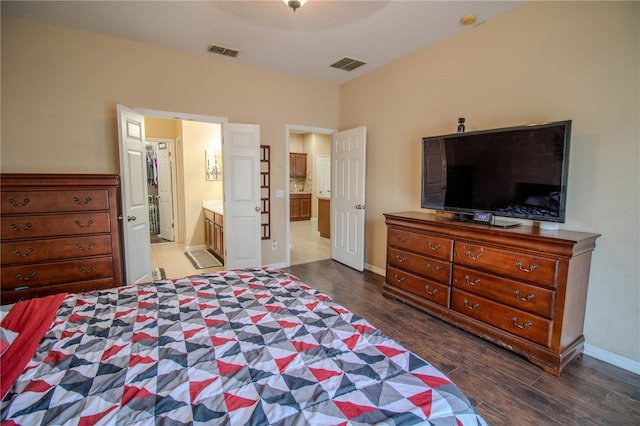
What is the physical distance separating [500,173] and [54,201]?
156 inches

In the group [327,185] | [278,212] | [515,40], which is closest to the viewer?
[515,40]

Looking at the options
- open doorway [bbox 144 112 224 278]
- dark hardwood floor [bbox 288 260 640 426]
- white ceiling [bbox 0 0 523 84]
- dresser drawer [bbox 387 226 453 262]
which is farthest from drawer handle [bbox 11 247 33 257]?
dresser drawer [bbox 387 226 453 262]

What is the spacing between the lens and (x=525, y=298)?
232cm

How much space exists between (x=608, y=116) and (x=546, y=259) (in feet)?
3.95

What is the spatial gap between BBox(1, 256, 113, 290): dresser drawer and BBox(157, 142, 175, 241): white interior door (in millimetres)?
3696

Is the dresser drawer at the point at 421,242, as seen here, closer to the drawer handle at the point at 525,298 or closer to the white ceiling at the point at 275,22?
the drawer handle at the point at 525,298

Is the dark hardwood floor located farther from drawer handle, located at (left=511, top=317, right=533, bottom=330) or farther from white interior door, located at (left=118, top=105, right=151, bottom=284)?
white interior door, located at (left=118, top=105, right=151, bottom=284)

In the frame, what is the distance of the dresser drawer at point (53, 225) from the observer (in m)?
2.53

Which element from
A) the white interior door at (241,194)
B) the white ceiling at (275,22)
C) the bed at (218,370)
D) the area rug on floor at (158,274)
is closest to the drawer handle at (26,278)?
the bed at (218,370)

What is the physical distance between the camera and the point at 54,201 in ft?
8.77

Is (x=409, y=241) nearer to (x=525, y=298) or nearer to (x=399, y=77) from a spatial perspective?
(x=525, y=298)

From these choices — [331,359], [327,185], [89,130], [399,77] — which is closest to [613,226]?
[331,359]

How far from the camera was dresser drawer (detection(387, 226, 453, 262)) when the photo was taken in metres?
2.87

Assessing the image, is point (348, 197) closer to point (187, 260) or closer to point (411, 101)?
point (411, 101)
